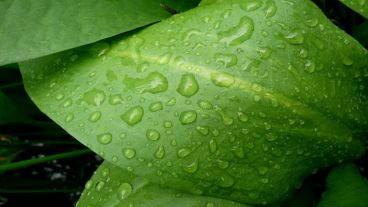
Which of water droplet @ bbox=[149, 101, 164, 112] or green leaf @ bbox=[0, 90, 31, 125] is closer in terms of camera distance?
water droplet @ bbox=[149, 101, 164, 112]

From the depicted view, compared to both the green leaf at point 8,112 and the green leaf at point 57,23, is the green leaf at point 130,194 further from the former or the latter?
the green leaf at point 8,112

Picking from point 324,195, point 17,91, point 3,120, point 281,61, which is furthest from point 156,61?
point 17,91

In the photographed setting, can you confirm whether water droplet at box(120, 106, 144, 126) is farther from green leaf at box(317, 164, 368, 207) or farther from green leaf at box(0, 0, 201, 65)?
green leaf at box(317, 164, 368, 207)

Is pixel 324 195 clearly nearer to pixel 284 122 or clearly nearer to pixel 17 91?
pixel 284 122

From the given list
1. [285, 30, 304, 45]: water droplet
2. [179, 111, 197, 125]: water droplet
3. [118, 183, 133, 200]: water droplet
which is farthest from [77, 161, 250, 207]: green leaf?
[285, 30, 304, 45]: water droplet

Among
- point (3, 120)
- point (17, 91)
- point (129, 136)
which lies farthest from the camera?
point (17, 91)

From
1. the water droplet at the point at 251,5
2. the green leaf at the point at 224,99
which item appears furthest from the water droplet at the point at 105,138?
the water droplet at the point at 251,5

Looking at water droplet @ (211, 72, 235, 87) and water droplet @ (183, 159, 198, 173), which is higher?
water droplet @ (211, 72, 235, 87)
